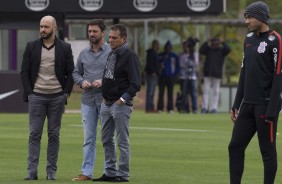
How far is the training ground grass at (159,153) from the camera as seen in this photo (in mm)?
15414

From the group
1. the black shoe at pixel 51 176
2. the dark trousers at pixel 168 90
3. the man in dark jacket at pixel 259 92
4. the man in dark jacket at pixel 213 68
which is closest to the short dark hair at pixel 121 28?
the black shoe at pixel 51 176

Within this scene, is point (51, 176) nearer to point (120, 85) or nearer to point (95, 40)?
point (120, 85)

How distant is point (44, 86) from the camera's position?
1465 centimetres

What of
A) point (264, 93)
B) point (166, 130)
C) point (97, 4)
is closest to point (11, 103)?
point (97, 4)

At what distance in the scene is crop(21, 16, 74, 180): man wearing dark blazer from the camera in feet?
48.0

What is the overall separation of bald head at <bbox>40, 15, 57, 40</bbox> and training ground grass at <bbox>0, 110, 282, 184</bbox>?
184 centimetres

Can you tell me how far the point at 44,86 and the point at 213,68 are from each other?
20804 mm

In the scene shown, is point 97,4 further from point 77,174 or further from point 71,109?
point 77,174

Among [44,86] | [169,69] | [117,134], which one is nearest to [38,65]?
[44,86]

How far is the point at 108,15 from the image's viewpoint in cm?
3350

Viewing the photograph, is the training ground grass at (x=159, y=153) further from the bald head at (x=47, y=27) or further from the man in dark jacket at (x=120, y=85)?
the bald head at (x=47, y=27)

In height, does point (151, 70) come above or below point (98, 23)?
below

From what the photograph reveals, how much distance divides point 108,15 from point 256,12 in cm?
2149

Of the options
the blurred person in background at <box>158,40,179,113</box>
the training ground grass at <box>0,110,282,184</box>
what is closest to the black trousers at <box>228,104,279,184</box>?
the training ground grass at <box>0,110,282,184</box>
